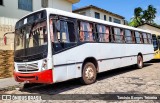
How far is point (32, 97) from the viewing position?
751 cm

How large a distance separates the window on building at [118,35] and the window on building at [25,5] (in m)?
9.49

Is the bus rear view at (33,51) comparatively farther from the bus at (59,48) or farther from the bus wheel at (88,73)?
the bus wheel at (88,73)

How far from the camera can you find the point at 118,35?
12273 mm

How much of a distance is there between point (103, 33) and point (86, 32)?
151 centimetres

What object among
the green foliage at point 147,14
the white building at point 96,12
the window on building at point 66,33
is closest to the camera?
the window on building at point 66,33

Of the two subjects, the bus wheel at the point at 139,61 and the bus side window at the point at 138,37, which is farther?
the bus side window at the point at 138,37

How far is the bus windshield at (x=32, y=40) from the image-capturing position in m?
7.62

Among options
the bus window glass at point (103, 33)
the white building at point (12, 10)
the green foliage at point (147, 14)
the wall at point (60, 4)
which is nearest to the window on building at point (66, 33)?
the bus window glass at point (103, 33)

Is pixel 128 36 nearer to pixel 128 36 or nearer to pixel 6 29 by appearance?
pixel 128 36

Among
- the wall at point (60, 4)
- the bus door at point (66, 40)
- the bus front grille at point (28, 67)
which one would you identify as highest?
the wall at point (60, 4)

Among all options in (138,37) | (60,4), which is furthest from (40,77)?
(60,4)

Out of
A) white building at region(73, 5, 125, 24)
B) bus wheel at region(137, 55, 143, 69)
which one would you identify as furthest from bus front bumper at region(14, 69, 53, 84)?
white building at region(73, 5, 125, 24)

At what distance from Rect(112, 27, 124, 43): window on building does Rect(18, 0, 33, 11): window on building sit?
9494mm

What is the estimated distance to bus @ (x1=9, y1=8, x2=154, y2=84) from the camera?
24.8ft
